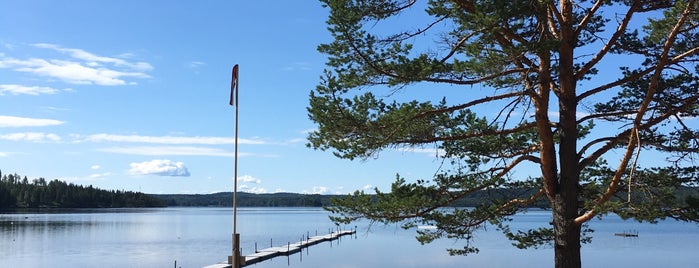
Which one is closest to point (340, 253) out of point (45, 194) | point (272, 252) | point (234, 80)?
point (272, 252)

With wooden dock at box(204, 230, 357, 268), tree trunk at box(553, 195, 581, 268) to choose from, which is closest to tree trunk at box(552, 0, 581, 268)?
tree trunk at box(553, 195, 581, 268)

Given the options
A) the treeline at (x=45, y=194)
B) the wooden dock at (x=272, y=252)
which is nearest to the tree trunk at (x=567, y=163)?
the wooden dock at (x=272, y=252)

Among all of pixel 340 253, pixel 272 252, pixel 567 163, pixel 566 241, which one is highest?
pixel 567 163

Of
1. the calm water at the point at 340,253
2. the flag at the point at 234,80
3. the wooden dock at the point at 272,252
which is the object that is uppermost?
the flag at the point at 234,80

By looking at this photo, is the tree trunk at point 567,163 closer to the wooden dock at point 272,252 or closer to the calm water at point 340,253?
the calm water at point 340,253

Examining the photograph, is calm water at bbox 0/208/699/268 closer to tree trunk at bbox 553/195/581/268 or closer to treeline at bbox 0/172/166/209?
tree trunk at bbox 553/195/581/268

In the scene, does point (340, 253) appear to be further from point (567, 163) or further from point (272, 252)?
point (567, 163)

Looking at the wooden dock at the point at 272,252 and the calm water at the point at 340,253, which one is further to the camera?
the calm water at the point at 340,253

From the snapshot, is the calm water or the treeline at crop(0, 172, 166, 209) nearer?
the calm water

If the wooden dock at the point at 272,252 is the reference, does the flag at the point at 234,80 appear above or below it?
above

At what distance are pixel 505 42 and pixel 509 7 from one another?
2.82 feet

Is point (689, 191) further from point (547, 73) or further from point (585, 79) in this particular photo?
point (547, 73)

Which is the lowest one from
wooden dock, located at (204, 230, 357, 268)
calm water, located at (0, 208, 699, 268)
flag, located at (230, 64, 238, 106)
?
calm water, located at (0, 208, 699, 268)

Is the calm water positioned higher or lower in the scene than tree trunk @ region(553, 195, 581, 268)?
lower
